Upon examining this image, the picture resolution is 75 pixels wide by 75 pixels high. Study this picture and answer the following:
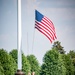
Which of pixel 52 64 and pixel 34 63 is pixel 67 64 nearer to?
pixel 34 63

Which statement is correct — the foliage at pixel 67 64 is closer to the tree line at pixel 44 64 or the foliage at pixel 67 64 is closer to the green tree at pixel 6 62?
the tree line at pixel 44 64

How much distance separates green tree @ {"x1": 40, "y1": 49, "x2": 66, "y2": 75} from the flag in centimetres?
3514

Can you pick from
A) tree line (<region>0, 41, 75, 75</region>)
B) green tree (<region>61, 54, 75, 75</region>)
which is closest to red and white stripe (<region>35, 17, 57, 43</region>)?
→ tree line (<region>0, 41, 75, 75</region>)

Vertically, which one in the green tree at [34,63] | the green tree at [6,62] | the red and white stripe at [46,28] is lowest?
the red and white stripe at [46,28]

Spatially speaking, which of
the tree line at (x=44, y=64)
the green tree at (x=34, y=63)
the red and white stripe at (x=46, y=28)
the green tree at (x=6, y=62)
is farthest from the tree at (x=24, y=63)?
the red and white stripe at (x=46, y=28)

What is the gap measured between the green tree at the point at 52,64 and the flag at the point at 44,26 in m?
35.1

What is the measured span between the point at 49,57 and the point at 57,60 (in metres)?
1.51

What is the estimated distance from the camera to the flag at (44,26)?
14923 mm

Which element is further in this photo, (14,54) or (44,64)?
(44,64)

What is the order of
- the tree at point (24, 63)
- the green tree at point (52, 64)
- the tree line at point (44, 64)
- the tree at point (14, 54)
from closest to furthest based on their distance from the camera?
1. the tree line at point (44, 64)
2. the tree at point (14, 54)
3. the tree at point (24, 63)
4. the green tree at point (52, 64)

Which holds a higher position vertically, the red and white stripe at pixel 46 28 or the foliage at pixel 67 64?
the foliage at pixel 67 64

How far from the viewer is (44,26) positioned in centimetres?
1537

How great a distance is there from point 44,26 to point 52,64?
3647 cm

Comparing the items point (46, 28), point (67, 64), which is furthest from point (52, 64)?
point (46, 28)
